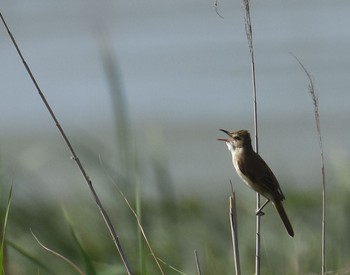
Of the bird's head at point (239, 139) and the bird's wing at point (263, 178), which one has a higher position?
the bird's head at point (239, 139)

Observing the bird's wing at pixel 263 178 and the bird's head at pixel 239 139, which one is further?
the bird's head at pixel 239 139

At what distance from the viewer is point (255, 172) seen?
13.0ft

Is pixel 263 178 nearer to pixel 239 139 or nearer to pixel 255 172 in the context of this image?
pixel 255 172

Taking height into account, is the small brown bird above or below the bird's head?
below

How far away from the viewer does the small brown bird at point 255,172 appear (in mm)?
3875

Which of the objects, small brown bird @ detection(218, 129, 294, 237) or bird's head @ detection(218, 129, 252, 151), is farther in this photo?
bird's head @ detection(218, 129, 252, 151)

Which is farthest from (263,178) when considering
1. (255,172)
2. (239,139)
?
(239,139)

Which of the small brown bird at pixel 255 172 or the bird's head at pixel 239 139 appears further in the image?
the bird's head at pixel 239 139

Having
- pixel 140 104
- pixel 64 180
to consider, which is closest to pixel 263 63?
pixel 140 104

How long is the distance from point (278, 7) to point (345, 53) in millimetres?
744

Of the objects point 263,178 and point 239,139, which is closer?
point 263,178

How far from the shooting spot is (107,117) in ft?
32.7

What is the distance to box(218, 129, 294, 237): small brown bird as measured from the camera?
12.7ft

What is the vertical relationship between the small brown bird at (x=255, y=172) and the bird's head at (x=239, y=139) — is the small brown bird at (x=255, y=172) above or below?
below
